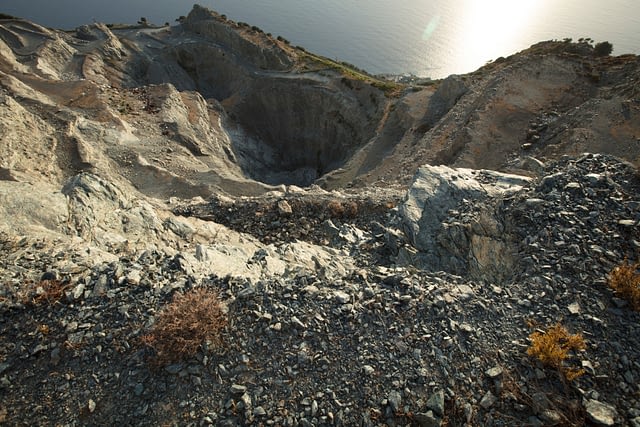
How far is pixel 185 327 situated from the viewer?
769 centimetres

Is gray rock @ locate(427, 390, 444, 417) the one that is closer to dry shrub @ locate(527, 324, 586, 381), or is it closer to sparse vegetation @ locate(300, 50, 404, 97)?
dry shrub @ locate(527, 324, 586, 381)

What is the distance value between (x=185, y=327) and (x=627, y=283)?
11170 millimetres

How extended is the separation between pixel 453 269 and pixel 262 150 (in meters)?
41.1

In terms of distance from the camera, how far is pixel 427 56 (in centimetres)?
10056

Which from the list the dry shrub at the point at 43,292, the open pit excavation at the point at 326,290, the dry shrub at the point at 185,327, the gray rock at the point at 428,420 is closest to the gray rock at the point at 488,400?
the open pit excavation at the point at 326,290

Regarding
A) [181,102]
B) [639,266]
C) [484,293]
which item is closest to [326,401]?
[484,293]

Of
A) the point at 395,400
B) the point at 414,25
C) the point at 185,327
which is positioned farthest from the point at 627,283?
the point at 414,25

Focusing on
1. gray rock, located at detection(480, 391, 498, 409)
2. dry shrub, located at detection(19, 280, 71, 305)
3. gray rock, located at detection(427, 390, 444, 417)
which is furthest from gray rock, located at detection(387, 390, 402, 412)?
dry shrub, located at detection(19, 280, 71, 305)

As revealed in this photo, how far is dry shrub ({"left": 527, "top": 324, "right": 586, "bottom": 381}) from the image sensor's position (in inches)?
281

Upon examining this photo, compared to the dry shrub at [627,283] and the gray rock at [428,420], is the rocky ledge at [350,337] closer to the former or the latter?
the gray rock at [428,420]

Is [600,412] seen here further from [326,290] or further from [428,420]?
[326,290]

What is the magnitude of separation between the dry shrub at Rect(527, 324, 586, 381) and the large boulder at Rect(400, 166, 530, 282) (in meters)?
3.26

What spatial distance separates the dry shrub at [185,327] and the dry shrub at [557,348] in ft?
24.3

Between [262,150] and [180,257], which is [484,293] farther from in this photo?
[262,150]
